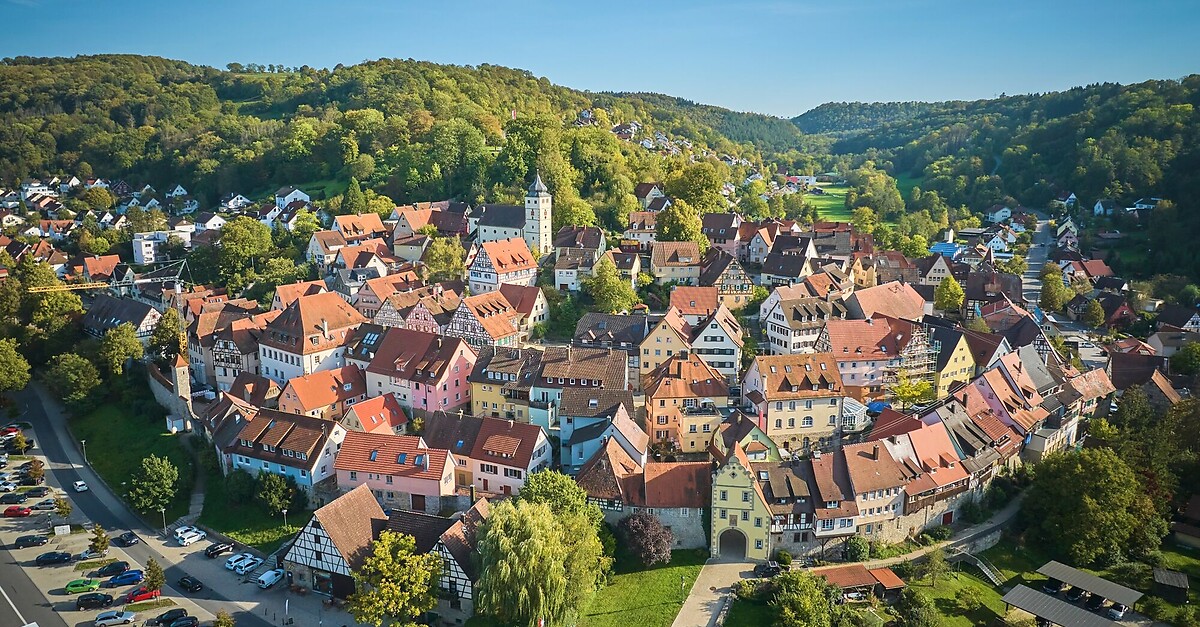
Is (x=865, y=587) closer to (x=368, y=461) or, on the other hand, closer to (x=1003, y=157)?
(x=368, y=461)

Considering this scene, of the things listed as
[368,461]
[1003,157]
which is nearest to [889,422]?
[368,461]

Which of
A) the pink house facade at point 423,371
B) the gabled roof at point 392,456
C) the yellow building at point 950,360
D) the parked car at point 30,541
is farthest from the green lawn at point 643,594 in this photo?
the parked car at point 30,541

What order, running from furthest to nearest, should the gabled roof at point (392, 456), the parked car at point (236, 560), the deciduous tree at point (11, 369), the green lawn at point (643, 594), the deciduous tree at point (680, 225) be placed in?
1. the deciduous tree at point (680, 225)
2. the deciduous tree at point (11, 369)
3. the gabled roof at point (392, 456)
4. the parked car at point (236, 560)
5. the green lawn at point (643, 594)

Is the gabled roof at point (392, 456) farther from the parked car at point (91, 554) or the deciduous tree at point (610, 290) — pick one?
the deciduous tree at point (610, 290)

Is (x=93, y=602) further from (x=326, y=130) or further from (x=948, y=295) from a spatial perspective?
(x=326, y=130)

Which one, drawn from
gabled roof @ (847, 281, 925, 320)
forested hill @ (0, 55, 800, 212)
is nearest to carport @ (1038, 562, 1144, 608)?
gabled roof @ (847, 281, 925, 320)

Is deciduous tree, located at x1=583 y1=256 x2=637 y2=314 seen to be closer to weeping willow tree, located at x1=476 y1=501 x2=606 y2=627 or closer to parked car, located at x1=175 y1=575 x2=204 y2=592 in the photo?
weeping willow tree, located at x1=476 y1=501 x2=606 y2=627
